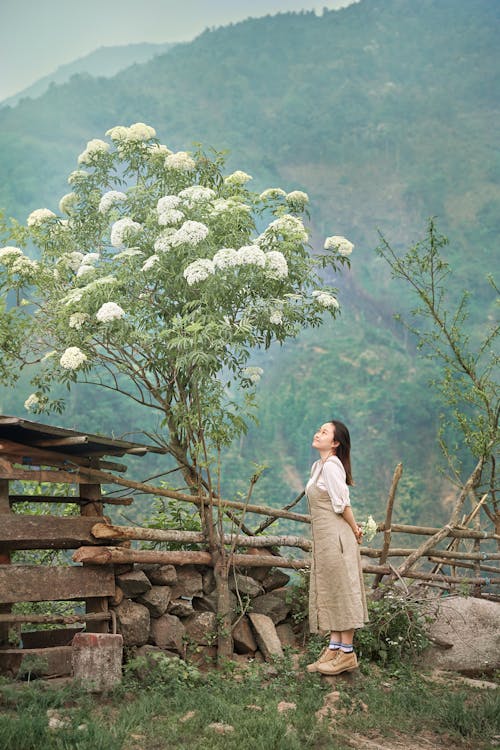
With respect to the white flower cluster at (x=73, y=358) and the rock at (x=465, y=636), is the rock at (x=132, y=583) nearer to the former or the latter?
the white flower cluster at (x=73, y=358)

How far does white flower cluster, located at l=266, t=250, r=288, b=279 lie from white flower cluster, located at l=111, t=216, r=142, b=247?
56.8 inches

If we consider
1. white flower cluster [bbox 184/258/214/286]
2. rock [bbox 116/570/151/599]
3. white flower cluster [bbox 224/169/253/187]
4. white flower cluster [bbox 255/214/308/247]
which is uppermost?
white flower cluster [bbox 224/169/253/187]

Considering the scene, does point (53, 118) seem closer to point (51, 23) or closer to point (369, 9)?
point (51, 23)

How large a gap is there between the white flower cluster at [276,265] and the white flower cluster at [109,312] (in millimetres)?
1358

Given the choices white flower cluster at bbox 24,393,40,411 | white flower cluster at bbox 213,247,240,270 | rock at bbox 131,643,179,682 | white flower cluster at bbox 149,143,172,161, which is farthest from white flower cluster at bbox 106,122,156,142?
rock at bbox 131,643,179,682

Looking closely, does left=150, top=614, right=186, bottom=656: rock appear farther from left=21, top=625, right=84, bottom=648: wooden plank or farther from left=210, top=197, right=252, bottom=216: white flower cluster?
left=210, top=197, right=252, bottom=216: white flower cluster

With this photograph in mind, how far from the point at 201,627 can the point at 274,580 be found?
1275 millimetres

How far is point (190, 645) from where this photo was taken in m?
7.23

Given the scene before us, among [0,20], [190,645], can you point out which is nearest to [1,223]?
[190,645]

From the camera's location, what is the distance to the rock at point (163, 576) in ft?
24.3

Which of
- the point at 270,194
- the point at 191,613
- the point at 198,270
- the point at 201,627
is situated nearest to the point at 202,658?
the point at 201,627

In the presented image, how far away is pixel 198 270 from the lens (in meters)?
7.32

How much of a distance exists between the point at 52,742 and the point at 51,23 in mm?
36677

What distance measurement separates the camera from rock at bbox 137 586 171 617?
7.18 m
